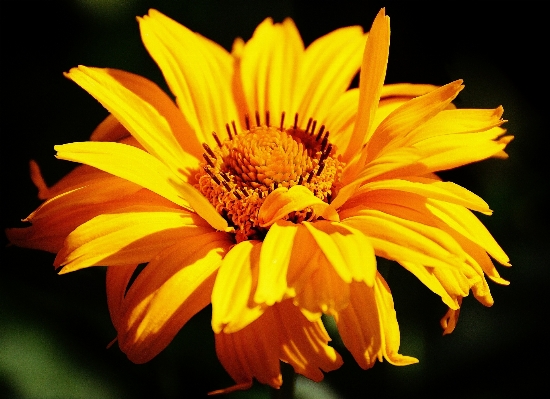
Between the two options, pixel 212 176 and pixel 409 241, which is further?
pixel 212 176

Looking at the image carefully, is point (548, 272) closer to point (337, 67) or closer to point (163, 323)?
point (337, 67)

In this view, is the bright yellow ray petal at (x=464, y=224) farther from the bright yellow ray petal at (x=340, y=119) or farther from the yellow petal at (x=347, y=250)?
the bright yellow ray petal at (x=340, y=119)

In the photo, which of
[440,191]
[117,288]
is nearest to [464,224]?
[440,191]

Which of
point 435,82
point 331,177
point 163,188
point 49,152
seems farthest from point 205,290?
point 435,82

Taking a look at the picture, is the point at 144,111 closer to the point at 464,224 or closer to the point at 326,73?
the point at 326,73

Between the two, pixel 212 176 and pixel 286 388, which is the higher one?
pixel 212 176

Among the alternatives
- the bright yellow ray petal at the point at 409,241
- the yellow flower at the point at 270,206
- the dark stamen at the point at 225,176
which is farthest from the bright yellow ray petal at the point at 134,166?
the bright yellow ray petal at the point at 409,241
